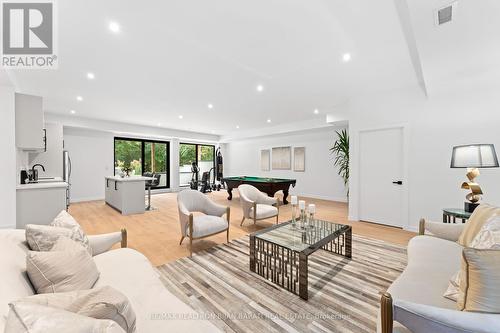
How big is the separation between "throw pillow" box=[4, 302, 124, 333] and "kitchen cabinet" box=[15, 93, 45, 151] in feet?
15.3

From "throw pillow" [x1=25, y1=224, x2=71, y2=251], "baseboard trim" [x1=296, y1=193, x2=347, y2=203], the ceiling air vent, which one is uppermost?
the ceiling air vent

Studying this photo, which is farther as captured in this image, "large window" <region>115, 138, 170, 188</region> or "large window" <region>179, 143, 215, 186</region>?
"large window" <region>179, 143, 215, 186</region>

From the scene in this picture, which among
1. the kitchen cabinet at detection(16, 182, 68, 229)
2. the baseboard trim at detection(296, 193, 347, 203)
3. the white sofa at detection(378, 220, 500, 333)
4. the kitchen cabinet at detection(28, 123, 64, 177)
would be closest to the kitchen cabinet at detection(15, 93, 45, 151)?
the kitchen cabinet at detection(16, 182, 68, 229)

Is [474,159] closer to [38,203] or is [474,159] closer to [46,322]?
[46,322]

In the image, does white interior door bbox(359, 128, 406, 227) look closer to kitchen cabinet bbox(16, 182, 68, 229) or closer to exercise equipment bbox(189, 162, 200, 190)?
kitchen cabinet bbox(16, 182, 68, 229)

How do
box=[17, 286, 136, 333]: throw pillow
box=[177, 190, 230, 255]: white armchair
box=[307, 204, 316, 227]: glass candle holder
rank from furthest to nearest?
box=[177, 190, 230, 255]: white armchair < box=[307, 204, 316, 227]: glass candle holder < box=[17, 286, 136, 333]: throw pillow

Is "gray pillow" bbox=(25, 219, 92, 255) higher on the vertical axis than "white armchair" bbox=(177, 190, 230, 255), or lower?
higher

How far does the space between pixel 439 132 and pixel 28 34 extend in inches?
244

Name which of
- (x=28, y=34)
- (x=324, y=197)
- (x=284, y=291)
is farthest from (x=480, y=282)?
(x=324, y=197)

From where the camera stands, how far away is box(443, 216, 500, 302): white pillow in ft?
4.31

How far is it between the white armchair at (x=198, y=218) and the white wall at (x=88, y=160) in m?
5.69

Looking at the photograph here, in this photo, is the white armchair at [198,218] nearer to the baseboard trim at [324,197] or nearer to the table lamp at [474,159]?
the table lamp at [474,159]

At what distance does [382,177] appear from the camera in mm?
4406

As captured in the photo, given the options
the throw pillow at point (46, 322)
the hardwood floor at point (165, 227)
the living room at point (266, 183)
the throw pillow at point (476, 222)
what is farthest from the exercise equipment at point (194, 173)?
the throw pillow at point (46, 322)
